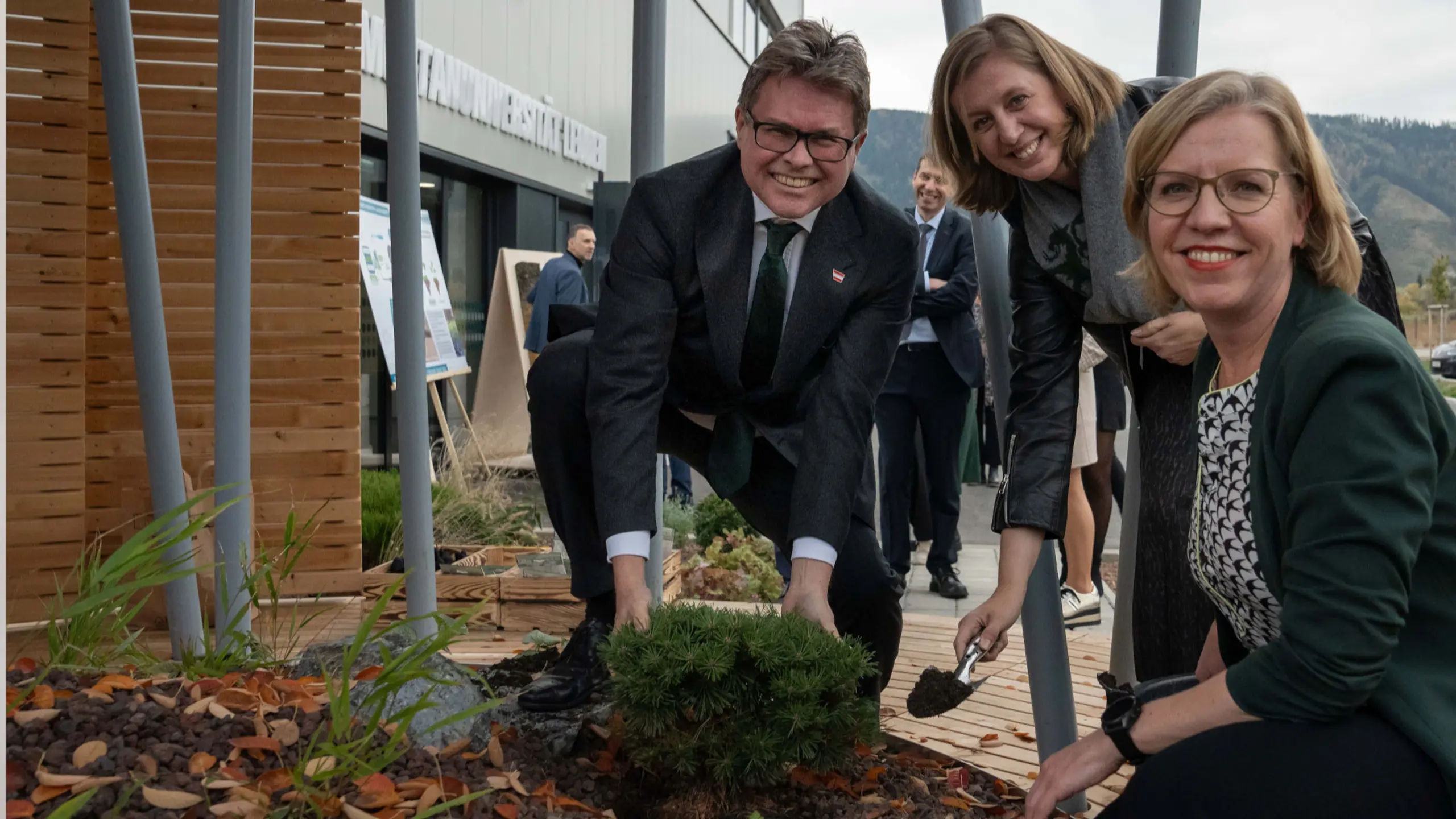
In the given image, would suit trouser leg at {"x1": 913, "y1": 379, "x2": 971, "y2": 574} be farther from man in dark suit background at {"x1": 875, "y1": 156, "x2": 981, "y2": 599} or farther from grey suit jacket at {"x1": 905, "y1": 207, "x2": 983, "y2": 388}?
grey suit jacket at {"x1": 905, "y1": 207, "x2": 983, "y2": 388}

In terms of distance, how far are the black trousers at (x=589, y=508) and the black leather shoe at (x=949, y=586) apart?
10.3 ft

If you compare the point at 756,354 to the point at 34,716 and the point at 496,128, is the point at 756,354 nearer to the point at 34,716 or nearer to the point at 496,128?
the point at 34,716

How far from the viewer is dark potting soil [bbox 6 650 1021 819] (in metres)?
1.68

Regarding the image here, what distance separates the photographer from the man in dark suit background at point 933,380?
541 centimetres

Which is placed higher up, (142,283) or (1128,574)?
(142,283)

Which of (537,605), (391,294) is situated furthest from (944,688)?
(391,294)

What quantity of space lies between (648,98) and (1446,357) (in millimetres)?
25910

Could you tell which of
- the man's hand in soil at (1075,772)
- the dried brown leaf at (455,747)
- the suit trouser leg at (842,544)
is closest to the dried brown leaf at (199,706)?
the dried brown leaf at (455,747)

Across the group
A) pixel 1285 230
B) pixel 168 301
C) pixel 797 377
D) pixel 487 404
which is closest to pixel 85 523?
pixel 168 301

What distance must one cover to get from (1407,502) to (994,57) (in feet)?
3.76

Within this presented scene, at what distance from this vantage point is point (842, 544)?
2488 mm

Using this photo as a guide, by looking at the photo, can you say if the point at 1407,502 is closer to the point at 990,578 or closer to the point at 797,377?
the point at 797,377

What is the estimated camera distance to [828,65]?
230 cm

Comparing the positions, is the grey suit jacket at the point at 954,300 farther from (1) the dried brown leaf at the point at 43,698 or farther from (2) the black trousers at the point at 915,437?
(1) the dried brown leaf at the point at 43,698
